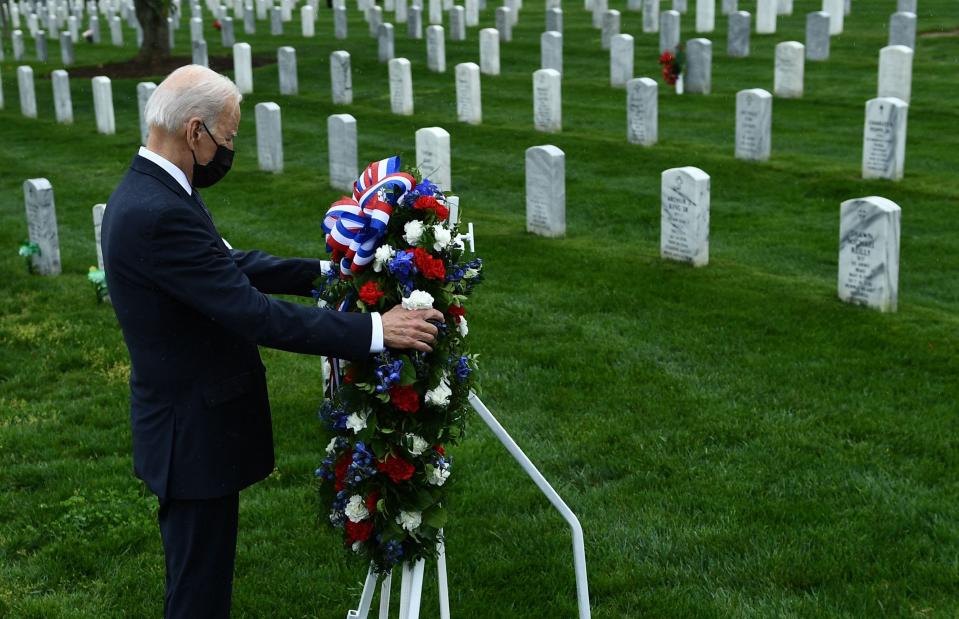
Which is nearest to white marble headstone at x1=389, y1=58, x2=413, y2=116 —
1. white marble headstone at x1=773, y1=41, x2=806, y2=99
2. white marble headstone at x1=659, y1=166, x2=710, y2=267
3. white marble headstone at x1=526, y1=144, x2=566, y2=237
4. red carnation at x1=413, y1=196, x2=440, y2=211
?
white marble headstone at x1=773, y1=41, x2=806, y2=99

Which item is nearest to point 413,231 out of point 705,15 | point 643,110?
point 643,110

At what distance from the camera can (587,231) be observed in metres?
12.4

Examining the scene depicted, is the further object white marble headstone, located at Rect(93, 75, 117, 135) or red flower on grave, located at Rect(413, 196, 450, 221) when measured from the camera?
Answer: white marble headstone, located at Rect(93, 75, 117, 135)

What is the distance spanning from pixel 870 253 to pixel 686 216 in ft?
6.27

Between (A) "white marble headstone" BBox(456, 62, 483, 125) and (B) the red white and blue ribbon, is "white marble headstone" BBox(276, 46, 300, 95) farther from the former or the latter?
(B) the red white and blue ribbon

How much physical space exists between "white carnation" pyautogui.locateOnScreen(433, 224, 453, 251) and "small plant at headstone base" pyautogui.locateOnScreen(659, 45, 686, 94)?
16.4 meters

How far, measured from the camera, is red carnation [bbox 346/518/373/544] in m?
4.06

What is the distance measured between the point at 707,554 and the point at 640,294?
4541 millimetres

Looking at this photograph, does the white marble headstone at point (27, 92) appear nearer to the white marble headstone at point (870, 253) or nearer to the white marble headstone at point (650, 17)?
the white marble headstone at point (650, 17)

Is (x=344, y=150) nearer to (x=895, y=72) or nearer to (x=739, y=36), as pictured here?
(x=895, y=72)

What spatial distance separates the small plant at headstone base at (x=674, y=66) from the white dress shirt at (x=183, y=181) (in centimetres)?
1654

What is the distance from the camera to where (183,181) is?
3869mm

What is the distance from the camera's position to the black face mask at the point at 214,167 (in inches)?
153

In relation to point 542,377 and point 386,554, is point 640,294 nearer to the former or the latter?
point 542,377
